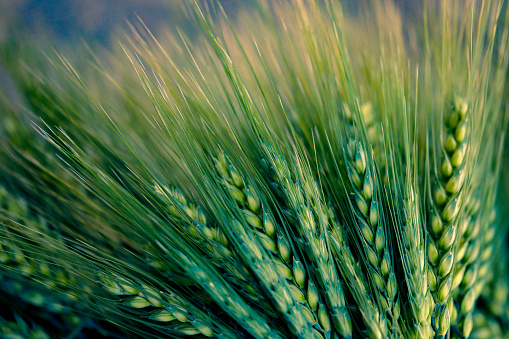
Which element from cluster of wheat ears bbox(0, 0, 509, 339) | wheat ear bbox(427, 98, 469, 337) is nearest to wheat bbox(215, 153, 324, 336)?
cluster of wheat ears bbox(0, 0, 509, 339)

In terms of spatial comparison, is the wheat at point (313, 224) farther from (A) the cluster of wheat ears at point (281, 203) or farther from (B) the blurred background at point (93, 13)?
(B) the blurred background at point (93, 13)

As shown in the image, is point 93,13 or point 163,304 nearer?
point 163,304

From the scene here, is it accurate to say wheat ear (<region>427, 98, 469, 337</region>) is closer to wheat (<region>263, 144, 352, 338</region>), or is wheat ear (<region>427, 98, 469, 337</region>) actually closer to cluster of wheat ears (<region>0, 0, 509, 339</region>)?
cluster of wheat ears (<region>0, 0, 509, 339</region>)

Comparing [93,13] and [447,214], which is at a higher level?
[93,13]

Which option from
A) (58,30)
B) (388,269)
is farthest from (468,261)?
(58,30)

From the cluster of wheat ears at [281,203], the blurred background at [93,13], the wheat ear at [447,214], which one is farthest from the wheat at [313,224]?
the blurred background at [93,13]

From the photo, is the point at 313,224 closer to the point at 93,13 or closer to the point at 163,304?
the point at 163,304

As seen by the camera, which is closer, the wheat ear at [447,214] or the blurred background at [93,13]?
the wheat ear at [447,214]

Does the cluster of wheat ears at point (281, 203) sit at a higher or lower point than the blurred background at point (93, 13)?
lower

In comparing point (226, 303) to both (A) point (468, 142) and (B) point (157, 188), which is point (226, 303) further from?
(A) point (468, 142)

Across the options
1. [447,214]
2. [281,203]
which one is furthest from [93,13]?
[447,214]
